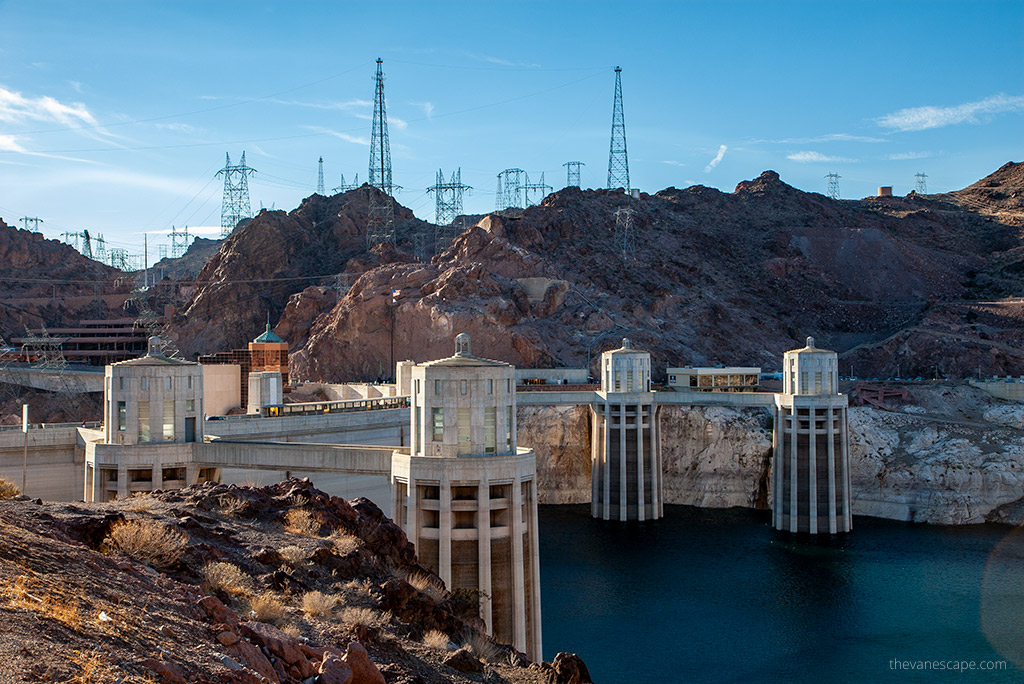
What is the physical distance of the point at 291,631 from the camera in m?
16.5

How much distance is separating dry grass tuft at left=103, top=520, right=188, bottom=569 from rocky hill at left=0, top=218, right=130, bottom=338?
12727 centimetres

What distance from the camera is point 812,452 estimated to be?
Answer: 253ft

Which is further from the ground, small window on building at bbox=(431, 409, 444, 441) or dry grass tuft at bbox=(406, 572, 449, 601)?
small window on building at bbox=(431, 409, 444, 441)

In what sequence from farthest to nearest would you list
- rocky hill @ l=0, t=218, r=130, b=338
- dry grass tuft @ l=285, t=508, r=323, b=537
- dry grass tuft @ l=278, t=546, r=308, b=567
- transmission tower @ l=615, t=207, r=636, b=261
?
rocky hill @ l=0, t=218, r=130, b=338, transmission tower @ l=615, t=207, r=636, b=261, dry grass tuft @ l=285, t=508, r=323, b=537, dry grass tuft @ l=278, t=546, r=308, b=567

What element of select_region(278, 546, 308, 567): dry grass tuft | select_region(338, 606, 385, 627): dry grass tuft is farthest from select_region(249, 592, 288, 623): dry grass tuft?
select_region(278, 546, 308, 567): dry grass tuft

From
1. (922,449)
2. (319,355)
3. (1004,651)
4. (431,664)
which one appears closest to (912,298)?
(922,449)

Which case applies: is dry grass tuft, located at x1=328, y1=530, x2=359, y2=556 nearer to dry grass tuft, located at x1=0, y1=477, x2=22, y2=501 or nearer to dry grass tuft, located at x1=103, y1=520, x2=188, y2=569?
dry grass tuft, located at x1=103, y1=520, x2=188, y2=569

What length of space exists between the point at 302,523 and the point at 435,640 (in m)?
5.55

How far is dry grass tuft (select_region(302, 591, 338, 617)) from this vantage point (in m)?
18.0

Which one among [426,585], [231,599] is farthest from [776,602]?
[231,599]

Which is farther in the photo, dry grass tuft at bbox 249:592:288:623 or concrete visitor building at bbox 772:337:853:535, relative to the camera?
concrete visitor building at bbox 772:337:853:535

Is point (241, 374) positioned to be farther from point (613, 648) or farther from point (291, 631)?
point (291, 631)

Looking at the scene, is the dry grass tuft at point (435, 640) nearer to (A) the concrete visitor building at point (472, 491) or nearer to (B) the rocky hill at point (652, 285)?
(A) the concrete visitor building at point (472, 491)

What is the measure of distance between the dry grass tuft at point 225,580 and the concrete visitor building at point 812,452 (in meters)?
63.3
